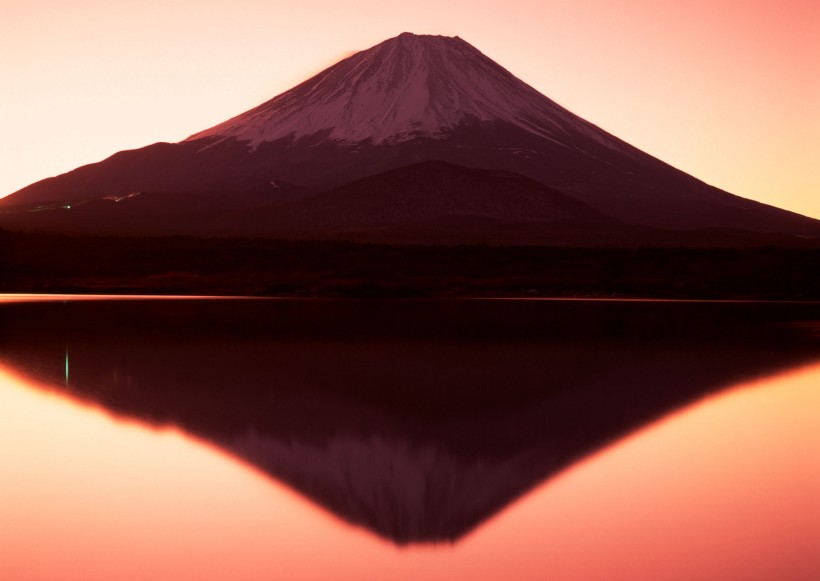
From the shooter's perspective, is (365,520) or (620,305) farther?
(620,305)

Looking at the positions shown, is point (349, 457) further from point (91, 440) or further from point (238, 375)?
point (238, 375)

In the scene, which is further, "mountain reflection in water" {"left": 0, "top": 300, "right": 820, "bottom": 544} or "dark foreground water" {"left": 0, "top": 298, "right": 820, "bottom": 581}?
"mountain reflection in water" {"left": 0, "top": 300, "right": 820, "bottom": 544}

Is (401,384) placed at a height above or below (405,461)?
below

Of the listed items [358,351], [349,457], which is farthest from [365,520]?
[358,351]

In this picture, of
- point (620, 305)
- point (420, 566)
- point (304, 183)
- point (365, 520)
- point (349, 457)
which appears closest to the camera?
point (420, 566)

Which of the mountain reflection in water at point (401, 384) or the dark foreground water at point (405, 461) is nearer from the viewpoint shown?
the dark foreground water at point (405, 461)
